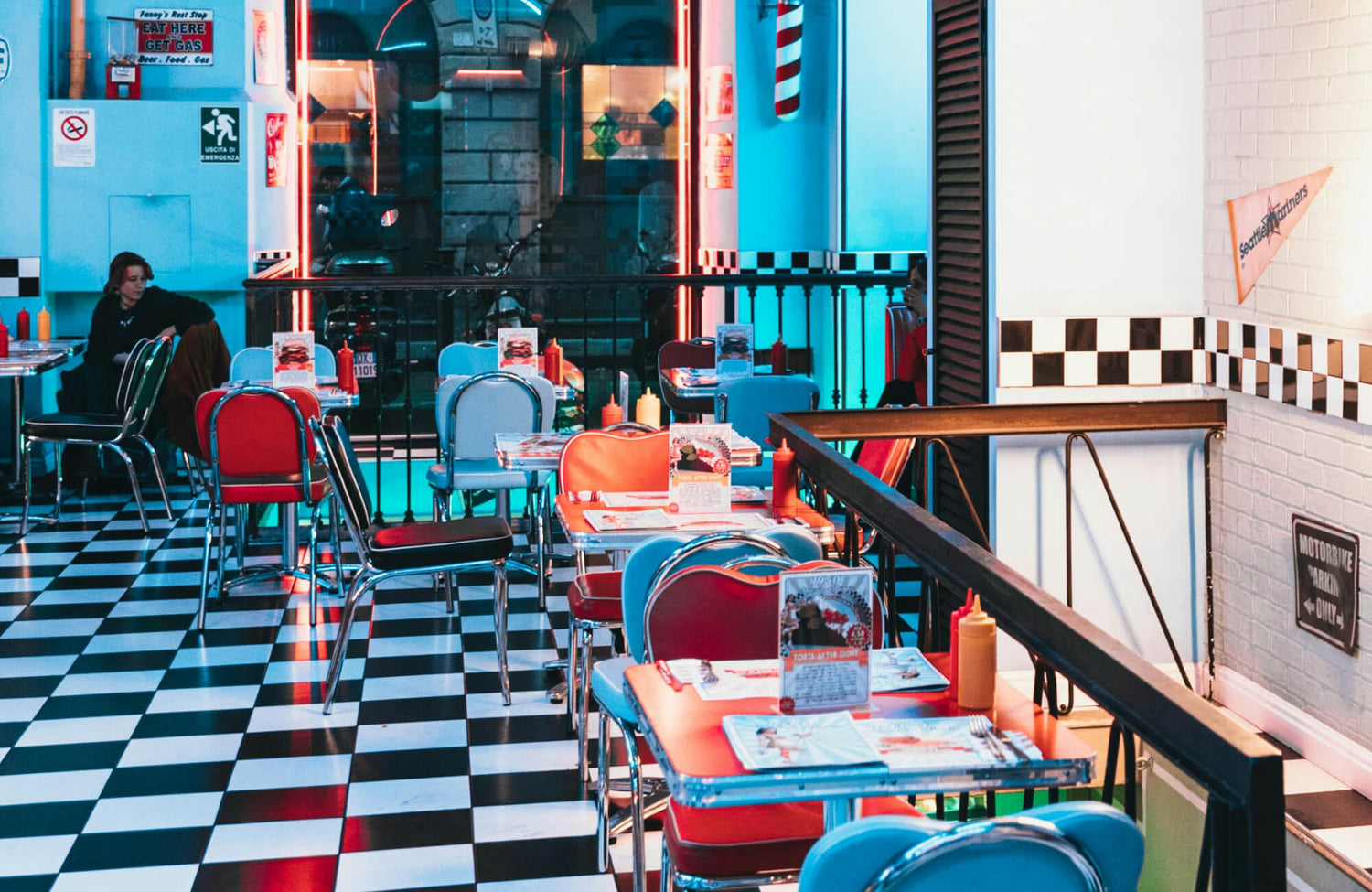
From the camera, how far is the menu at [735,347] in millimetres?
7383

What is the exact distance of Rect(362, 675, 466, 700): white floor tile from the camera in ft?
17.0

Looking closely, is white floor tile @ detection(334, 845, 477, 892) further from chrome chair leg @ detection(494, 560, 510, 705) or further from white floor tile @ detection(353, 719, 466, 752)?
chrome chair leg @ detection(494, 560, 510, 705)

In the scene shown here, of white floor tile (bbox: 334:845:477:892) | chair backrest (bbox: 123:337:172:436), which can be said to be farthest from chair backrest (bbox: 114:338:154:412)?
white floor tile (bbox: 334:845:477:892)

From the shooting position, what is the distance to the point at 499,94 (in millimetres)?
12797

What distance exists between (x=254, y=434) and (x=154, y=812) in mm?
2232

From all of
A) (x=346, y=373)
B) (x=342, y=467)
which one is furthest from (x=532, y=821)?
(x=346, y=373)

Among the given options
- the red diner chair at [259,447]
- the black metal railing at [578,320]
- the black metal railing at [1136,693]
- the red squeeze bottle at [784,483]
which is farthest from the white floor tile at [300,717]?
the black metal railing at [578,320]

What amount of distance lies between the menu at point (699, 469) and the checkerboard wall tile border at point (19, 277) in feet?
20.0

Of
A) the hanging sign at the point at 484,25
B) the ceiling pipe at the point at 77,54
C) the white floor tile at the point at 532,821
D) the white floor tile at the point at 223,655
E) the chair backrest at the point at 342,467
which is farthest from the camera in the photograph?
the hanging sign at the point at 484,25

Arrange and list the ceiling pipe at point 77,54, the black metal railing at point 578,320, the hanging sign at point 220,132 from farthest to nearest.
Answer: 1. the hanging sign at point 220,132
2. the ceiling pipe at point 77,54
3. the black metal railing at point 578,320

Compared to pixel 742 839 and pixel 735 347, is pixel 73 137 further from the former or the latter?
pixel 742 839

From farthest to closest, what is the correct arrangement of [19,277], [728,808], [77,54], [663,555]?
[77,54]
[19,277]
[663,555]
[728,808]

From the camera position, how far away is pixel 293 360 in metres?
7.19

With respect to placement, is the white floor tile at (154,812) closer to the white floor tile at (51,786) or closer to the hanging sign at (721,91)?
the white floor tile at (51,786)
